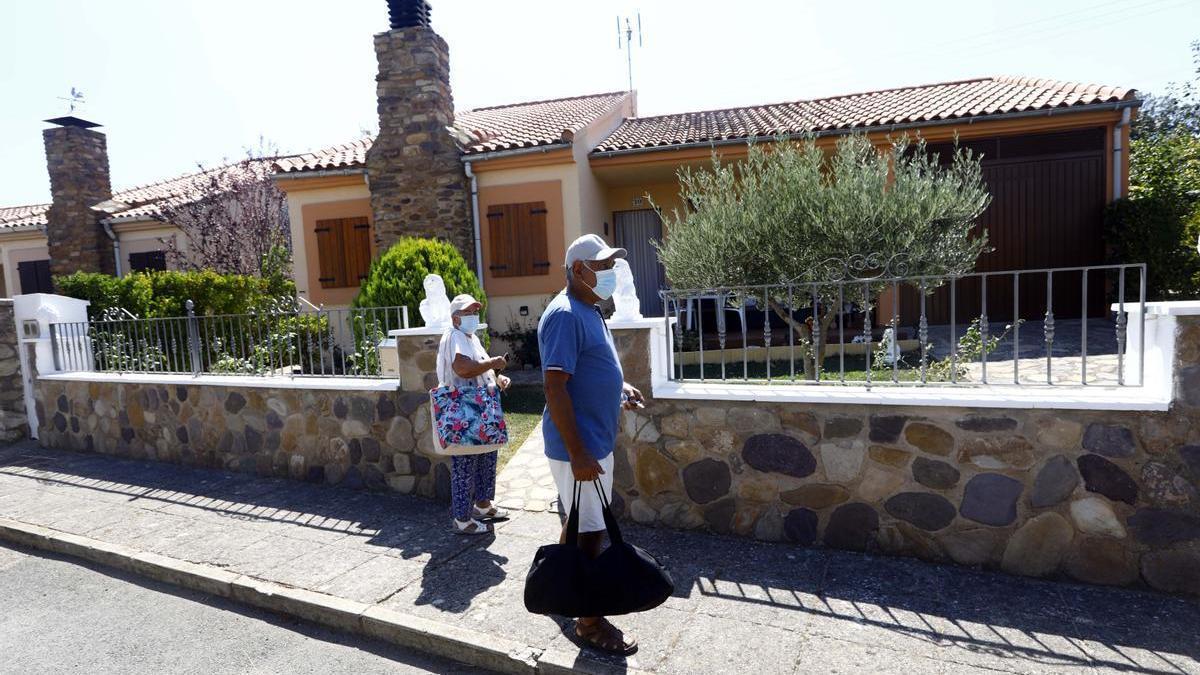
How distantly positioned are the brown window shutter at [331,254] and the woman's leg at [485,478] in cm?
879

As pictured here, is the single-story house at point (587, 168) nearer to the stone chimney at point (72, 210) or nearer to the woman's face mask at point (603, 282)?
the woman's face mask at point (603, 282)

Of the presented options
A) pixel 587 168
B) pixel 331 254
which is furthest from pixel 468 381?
pixel 331 254

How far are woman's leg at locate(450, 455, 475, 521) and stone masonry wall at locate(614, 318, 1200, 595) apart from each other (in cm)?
99

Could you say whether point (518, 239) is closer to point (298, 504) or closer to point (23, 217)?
point (298, 504)

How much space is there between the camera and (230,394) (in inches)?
241

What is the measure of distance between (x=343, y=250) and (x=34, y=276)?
40.9 ft

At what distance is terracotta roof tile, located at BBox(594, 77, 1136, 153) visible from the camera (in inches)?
379

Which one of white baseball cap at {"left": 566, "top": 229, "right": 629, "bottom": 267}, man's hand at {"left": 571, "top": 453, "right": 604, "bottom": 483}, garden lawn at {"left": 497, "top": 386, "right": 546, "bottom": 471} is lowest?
garden lawn at {"left": 497, "top": 386, "right": 546, "bottom": 471}

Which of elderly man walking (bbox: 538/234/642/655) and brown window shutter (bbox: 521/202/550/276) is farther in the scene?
brown window shutter (bbox: 521/202/550/276)

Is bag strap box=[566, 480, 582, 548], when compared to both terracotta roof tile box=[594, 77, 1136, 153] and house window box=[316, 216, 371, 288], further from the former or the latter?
→ house window box=[316, 216, 371, 288]

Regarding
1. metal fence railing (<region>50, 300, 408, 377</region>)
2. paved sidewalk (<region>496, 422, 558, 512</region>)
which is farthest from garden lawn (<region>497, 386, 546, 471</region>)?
metal fence railing (<region>50, 300, 408, 377</region>)

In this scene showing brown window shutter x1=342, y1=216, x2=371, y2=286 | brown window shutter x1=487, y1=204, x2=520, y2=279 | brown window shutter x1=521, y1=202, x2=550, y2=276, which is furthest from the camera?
brown window shutter x1=342, y1=216, x2=371, y2=286

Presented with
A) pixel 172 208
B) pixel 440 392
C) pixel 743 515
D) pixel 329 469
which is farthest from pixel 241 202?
pixel 743 515

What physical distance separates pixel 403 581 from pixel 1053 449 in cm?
353
